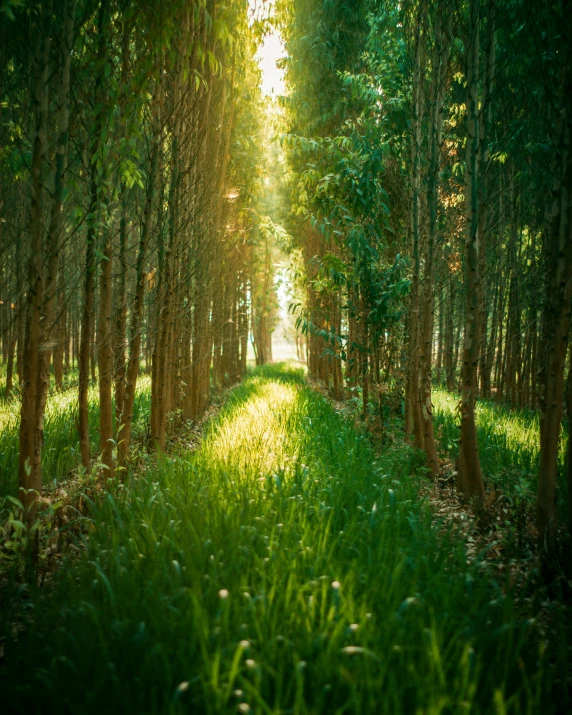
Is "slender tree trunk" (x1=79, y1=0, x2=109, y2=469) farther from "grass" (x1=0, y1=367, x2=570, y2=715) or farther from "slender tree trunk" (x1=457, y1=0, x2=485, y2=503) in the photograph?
"slender tree trunk" (x1=457, y1=0, x2=485, y2=503)

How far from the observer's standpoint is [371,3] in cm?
691

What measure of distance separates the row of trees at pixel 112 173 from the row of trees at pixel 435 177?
5.26 feet

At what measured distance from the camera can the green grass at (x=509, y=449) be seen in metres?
4.26

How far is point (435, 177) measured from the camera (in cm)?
456

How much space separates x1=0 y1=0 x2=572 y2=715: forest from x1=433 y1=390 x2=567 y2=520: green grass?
36mm

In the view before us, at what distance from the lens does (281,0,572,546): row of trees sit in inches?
120

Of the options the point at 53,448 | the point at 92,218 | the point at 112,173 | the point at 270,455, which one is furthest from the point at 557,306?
the point at 53,448

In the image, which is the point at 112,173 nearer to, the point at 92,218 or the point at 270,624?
the point at 92,218

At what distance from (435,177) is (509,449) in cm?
312

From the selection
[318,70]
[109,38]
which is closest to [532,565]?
[109,38]

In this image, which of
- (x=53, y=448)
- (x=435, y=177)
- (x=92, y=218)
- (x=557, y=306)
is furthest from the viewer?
(x=53, y=448)

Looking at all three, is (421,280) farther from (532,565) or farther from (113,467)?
(113,467)

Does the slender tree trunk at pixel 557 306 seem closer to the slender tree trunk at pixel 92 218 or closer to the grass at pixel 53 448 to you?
the slender tree trunk at pixel 92 218

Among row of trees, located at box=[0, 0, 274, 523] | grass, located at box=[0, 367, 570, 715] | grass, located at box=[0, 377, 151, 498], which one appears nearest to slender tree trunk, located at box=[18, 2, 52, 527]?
row of trees, located at box=[0, 0, 274, 523]
